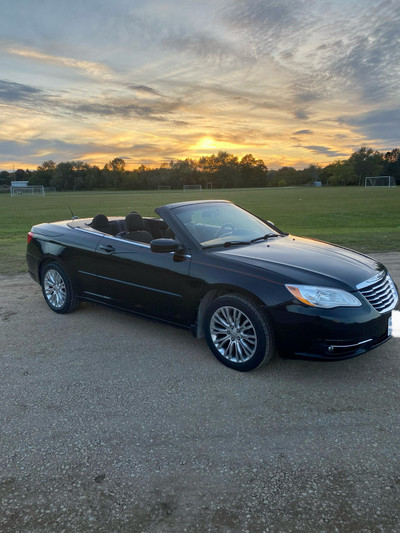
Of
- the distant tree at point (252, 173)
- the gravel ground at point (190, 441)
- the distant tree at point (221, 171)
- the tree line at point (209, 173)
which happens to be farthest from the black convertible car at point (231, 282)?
the distant tree at point (252, 173)

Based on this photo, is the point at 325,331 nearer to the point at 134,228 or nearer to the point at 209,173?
the point at 134,228

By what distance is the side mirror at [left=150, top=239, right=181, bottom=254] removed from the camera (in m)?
4.18

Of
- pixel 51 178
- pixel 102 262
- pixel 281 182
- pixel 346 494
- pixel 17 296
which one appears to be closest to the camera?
pixel 346 494

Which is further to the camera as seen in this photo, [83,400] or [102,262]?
A: [102,262]

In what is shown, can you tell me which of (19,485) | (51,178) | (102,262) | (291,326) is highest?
(51,178)

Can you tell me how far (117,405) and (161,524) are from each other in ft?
4.12

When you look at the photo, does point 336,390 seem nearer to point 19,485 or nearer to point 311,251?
point 311,251

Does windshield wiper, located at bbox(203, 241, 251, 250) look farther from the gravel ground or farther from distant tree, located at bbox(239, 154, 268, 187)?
distant tree, located at bbox(239, 154, 268, 187)

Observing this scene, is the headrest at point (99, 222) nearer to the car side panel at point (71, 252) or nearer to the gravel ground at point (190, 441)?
the car side panel at point (71, 252)

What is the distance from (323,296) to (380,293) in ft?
2.28

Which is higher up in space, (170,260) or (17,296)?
(170,260)

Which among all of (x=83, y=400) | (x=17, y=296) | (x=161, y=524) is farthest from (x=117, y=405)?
(x=17, y=296)

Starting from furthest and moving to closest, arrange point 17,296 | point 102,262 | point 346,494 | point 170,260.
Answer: point 17,296, point 102,262, point 170,260, point 346,494

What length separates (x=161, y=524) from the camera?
215 centimetres
